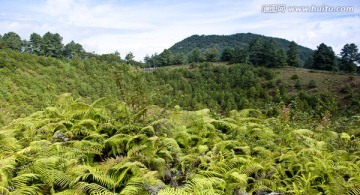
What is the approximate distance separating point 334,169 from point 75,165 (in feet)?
12.8

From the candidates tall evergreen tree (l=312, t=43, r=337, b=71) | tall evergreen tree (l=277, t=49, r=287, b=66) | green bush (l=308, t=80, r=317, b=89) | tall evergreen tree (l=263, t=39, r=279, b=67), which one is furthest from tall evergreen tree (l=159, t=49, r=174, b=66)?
green bush (l=308, t=80, r=317, b=89)

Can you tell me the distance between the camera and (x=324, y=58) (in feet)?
236

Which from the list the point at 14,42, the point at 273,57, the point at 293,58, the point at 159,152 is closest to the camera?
the point at 159,152

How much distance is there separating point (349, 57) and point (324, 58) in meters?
7.54

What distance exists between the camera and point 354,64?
69938 mm

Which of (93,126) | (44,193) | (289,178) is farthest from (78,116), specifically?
(289,178)

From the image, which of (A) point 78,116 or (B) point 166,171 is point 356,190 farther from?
(A) point 78,116

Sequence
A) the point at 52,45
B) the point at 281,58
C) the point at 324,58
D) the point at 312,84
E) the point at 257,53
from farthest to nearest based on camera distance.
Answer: the point at 52,45
the point at 257,53
the point at 281,58
the point at 324,58
the point at 312,84

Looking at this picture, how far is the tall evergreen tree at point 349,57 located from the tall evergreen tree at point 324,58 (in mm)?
3111

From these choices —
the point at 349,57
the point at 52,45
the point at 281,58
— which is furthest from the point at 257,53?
the point at 52,45

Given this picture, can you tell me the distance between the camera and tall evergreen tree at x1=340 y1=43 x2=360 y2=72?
7025 cm

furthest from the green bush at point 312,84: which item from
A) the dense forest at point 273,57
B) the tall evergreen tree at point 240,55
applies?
the tall evergreen tree at point 240,55

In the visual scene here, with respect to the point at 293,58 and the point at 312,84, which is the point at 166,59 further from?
the point at 312,84

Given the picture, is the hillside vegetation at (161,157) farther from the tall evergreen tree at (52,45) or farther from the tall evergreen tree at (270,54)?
the tall evergreen tree at (52,45)
